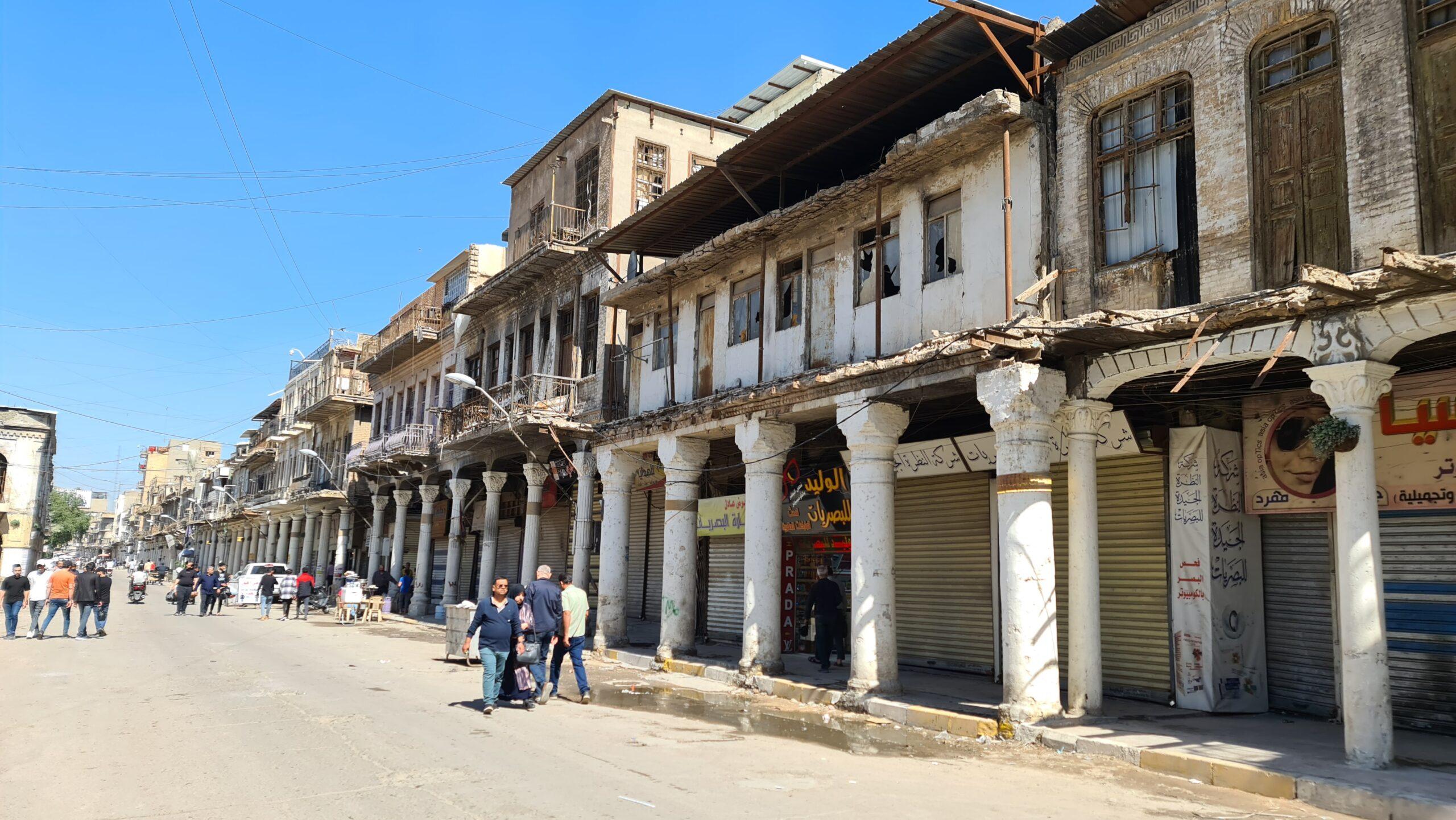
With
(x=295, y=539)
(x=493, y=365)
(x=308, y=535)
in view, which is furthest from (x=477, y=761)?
(x=295, y=539)

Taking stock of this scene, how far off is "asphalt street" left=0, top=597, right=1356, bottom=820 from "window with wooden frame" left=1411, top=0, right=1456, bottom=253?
5011 mm

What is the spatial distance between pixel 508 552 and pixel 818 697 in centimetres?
1950

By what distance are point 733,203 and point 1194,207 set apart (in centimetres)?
914

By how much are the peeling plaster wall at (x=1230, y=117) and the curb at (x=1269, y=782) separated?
4448 millimetres

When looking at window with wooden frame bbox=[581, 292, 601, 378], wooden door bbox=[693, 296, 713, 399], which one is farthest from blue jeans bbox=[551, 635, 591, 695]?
window with wooden frame bbox=[581, 292, 601, 378]

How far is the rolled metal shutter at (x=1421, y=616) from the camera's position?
32.7ft

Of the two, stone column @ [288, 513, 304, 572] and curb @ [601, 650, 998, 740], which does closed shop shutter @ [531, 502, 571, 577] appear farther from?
stone column @ [288, 513, 304, 572]

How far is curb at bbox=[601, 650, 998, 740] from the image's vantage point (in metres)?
10.8

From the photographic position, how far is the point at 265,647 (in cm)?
1939

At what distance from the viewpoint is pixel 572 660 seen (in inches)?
488

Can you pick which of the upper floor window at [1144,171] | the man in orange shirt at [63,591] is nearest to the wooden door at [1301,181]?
the upper floor window at [1144,171]

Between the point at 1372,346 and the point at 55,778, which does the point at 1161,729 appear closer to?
the point at 1372,346

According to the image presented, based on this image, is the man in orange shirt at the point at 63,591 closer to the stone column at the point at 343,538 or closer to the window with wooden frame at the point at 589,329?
the window with wooden frame at the point at 589,329

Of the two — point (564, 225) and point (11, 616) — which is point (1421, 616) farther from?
point (11, 616)
